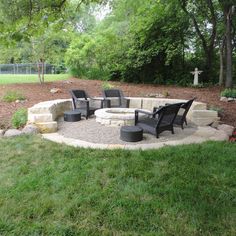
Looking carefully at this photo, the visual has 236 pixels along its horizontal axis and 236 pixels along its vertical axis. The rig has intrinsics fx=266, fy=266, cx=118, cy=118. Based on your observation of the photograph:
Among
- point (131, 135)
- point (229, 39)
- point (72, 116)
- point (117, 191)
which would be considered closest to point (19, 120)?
point (72, 116)

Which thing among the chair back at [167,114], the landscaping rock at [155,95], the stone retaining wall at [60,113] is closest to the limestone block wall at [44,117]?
the stone retaining wall at [60,113]

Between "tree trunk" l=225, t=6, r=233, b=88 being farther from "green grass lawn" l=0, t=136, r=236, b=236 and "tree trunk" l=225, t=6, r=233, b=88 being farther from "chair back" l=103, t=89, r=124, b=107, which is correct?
"green grass lawn" l=0, t=136, r=236, b=236

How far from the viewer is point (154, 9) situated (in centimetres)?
Result: 1230

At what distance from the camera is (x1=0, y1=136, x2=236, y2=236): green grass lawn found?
246 centimetres

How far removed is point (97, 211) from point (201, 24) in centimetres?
1296

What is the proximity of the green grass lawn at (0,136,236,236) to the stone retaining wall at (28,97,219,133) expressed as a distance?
111cm

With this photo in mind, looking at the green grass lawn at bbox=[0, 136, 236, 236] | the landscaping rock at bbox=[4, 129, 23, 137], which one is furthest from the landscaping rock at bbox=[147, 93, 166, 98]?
the landscaping rock at bbox=[4, 129, 23, 137]

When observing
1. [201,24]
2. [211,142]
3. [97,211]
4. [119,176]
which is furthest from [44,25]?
[201,24]

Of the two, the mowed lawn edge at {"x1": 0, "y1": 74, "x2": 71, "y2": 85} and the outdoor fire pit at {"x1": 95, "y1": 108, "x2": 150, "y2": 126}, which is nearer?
Answer: the outdoor fire pit at {"x1": 95, "y1": 108, "x2": 150, "y2": 126}

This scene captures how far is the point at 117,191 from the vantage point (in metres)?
3.05

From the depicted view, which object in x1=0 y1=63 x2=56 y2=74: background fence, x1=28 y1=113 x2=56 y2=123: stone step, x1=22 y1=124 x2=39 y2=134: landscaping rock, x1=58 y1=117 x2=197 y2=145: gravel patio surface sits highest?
x1=0 y1=63 x2=56 y2=74: background fence

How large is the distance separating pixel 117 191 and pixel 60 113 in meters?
4.49

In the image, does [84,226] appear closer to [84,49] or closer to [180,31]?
[180,31]

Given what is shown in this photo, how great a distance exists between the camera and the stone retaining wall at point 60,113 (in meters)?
5.48
